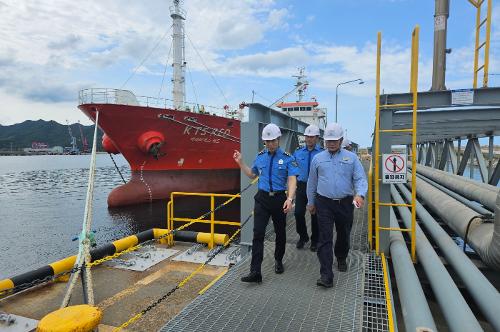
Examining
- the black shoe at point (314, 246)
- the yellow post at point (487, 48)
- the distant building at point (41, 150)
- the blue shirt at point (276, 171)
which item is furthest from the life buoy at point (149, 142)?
the distant building at point (41, 150)

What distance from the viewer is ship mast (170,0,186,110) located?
77.9 feet

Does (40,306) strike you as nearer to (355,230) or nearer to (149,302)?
(149,302)

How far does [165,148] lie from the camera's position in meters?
19.8

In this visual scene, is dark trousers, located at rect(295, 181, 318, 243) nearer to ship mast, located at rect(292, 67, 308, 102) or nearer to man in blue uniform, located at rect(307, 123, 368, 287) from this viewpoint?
man in blue uniform, located at rect(307, 123, 368, 287)

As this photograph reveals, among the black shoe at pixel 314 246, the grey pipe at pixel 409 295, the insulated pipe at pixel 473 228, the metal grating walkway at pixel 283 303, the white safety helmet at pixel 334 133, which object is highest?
the white safety helmet at pixel 334 133

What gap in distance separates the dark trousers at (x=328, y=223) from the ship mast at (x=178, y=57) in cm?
2107

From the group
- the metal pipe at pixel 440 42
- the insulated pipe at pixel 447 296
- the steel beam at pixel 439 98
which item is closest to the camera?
the insulated pipe at pixel 447 296

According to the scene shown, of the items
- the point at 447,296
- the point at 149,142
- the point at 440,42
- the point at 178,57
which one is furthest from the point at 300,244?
the point at 178,57

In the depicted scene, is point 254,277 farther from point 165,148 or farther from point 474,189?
point 165,148

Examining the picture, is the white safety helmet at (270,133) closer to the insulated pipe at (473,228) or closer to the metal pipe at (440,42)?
the insulated pipe at (473,228)

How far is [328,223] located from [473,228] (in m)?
2.51

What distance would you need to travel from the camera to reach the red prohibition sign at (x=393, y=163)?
436cm

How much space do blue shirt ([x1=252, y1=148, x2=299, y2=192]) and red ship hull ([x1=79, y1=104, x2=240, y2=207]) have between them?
51.6ft

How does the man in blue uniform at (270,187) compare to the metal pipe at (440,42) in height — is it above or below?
below
